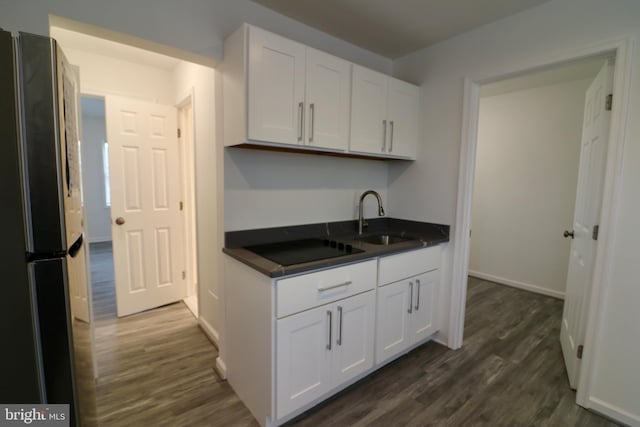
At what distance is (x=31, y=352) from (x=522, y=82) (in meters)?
4.38

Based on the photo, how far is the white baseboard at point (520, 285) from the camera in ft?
11.4

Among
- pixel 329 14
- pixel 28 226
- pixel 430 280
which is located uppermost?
pixel 329 14

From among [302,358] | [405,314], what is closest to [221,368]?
[302,358]

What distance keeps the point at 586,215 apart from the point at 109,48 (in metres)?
3.86

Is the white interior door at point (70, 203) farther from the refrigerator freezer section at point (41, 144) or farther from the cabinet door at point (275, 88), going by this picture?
the cabinet door at point (275, 88)

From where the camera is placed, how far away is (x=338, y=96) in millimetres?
1946

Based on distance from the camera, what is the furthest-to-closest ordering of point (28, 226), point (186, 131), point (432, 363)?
point (186, 131)
point (432, 363)
point (28, 226)

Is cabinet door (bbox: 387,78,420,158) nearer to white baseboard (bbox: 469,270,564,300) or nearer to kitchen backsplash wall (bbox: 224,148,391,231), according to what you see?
kitchen backsplash wall (bbox: 224,148,391,231)

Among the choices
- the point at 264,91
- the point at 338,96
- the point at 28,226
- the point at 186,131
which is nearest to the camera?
the point at 28,226

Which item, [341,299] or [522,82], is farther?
[522,82]

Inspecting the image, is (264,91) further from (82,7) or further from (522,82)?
(522,82)

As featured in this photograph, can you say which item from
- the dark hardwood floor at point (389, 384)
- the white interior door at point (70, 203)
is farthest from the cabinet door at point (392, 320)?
the white interior door at point (70, 203)

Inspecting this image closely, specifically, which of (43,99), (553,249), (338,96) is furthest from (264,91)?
(553,249)

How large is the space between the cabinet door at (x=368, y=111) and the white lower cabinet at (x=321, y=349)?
41.8 inches
